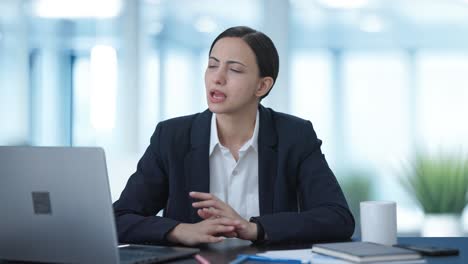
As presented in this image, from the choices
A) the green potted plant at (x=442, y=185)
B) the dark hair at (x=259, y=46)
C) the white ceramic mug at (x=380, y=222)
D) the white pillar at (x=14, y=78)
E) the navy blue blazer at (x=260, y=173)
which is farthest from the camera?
the white pillar at (x=14, y=78)

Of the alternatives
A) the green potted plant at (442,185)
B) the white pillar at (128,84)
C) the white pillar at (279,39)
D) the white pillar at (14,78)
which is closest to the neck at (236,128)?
the white pillar at (279,39)

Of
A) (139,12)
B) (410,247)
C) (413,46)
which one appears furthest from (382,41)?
(410,247)

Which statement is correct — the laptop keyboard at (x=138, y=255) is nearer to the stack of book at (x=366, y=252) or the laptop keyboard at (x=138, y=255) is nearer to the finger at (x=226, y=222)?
the finger at (x=226, y=222)

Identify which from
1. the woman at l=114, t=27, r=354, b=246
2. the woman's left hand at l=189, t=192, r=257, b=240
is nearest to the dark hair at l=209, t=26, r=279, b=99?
the woman at l=114, t=27, r=354, b=246

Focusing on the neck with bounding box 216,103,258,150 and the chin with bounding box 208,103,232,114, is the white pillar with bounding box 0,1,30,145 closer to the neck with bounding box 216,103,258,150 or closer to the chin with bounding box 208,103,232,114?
the neck with bounding box 216,103,258,150

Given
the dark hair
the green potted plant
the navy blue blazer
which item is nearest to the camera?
the navy blue blazer

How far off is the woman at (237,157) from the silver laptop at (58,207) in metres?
0.51

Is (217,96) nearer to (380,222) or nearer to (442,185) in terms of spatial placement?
(380,222)

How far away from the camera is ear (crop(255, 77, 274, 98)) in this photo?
7.76ft

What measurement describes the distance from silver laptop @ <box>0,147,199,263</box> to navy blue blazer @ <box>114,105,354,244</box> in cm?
52

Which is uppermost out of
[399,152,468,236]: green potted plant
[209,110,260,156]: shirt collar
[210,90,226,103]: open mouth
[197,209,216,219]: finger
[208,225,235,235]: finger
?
[210,90,226,103]: open mouth

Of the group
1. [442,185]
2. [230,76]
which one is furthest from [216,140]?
[442,185]

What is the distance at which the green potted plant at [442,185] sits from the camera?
4.46 meters

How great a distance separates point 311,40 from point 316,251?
117 inches
